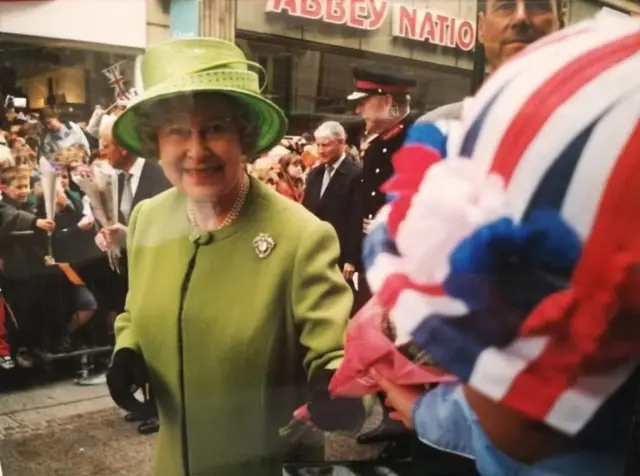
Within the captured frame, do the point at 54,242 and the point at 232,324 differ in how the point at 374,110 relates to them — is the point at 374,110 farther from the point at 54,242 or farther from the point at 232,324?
the point at 54,242

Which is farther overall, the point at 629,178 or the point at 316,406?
the point at 316,406

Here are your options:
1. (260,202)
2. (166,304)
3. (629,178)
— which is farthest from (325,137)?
(629,178)

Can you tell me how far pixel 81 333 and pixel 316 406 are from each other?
1.02 feet

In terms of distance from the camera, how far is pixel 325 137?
0.84m

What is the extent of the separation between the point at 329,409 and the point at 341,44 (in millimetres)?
414

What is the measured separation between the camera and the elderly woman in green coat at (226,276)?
2.67 feet

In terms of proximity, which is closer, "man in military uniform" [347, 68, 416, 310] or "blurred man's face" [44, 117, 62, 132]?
"man in military uniform" [347, 68, 416, 310]

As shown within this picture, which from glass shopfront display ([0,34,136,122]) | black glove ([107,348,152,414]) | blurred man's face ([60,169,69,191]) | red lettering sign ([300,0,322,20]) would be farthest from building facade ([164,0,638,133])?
black glove ([107,348,152,414])

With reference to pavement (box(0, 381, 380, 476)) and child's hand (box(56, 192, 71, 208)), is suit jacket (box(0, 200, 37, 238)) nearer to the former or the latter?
child's hand (box(56, 192, 71, 208))

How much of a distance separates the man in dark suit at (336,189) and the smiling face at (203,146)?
0.09 meters

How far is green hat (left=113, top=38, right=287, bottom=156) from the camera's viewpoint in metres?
0.81

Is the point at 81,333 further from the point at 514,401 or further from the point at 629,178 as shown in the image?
the point at 629,178

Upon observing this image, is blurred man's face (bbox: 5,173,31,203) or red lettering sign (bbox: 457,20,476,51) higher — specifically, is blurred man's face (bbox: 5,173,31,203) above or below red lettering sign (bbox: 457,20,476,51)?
below

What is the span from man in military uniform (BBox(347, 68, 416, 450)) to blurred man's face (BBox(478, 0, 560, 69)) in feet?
0.33
